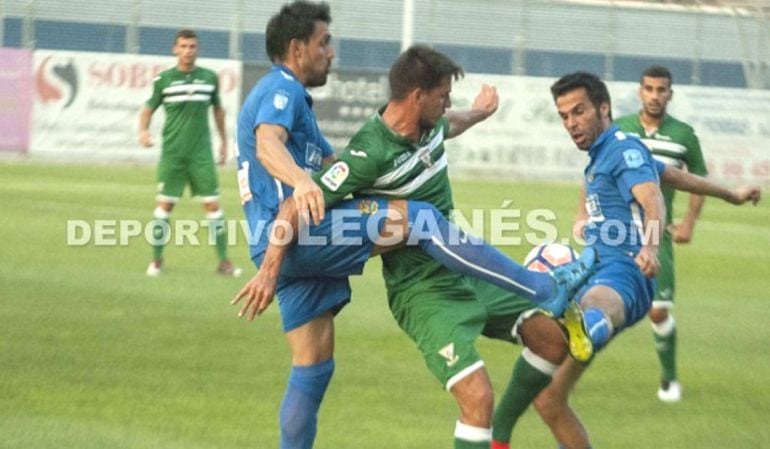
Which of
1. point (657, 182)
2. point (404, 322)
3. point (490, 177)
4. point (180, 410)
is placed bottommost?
point (490, 177)

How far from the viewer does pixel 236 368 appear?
32.7 ft

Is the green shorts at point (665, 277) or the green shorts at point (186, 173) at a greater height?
the green shorts at point (665, 277)

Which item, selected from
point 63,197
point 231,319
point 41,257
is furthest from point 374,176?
point 63,197

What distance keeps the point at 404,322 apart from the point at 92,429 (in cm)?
206

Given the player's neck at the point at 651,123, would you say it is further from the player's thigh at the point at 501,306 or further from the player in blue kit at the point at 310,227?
the player's thigh at the point at 501,306

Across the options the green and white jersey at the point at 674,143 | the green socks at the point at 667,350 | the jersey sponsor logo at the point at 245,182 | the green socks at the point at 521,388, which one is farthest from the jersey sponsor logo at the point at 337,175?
the green and white jersey at the point at 674,143

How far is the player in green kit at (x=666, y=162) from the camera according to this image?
9633 mm

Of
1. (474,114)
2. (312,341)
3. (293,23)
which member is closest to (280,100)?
(293,23)

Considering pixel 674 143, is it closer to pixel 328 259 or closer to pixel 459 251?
pixel 459 251

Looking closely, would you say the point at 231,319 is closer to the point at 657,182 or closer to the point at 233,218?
the point at 657,182

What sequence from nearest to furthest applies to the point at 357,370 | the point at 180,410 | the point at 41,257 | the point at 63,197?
1. the point at 180,410
2. the point at 357,370
3. the point at 41,257
4. the point at 63,197

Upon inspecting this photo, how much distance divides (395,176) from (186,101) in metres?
8.66

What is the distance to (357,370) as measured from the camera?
32.9 feet

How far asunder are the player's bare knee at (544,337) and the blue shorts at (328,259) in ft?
2.62
